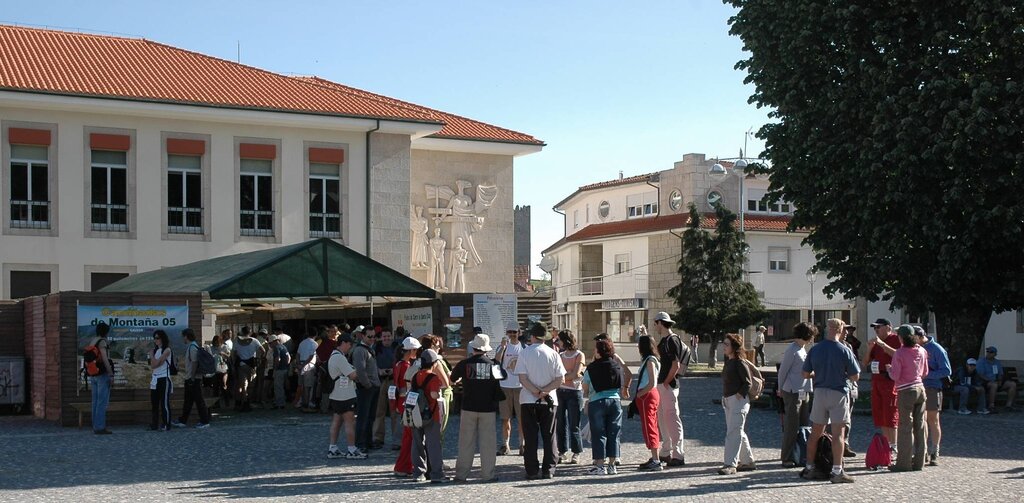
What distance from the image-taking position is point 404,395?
1398 centimetres

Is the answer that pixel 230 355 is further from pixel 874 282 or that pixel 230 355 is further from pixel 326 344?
pixel 874 282

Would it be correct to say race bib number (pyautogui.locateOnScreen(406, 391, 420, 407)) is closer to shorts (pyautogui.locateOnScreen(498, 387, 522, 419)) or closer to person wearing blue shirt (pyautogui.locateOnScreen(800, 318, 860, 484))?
shorts (pyautogui.locateOnScreen(498, 387, 522, 419))

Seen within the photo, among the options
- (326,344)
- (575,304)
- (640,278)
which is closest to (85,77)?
(326,344)

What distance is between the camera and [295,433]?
19.3 meters

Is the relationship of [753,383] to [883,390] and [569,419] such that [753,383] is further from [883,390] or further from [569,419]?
[569,419]

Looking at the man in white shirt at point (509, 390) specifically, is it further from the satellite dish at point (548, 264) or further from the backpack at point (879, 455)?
the satellite dish at point (548, 264)

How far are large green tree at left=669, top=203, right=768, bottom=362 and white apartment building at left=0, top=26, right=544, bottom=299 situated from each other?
10943 millimetres

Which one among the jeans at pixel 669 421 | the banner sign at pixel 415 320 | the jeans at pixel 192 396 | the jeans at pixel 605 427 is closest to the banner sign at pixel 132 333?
the jeans at pixel 192 396

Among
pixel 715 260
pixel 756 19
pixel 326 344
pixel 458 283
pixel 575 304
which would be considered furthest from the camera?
→ pixel 575 304

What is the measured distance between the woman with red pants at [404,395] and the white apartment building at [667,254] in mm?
44836

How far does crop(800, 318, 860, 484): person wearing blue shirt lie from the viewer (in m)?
13.0

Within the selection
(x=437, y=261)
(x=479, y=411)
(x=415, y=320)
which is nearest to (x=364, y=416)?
(x=479, y=411)

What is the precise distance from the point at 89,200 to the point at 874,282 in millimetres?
19678

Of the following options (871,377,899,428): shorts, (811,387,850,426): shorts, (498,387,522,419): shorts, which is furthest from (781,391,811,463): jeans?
(498,387,522,419): shorts
